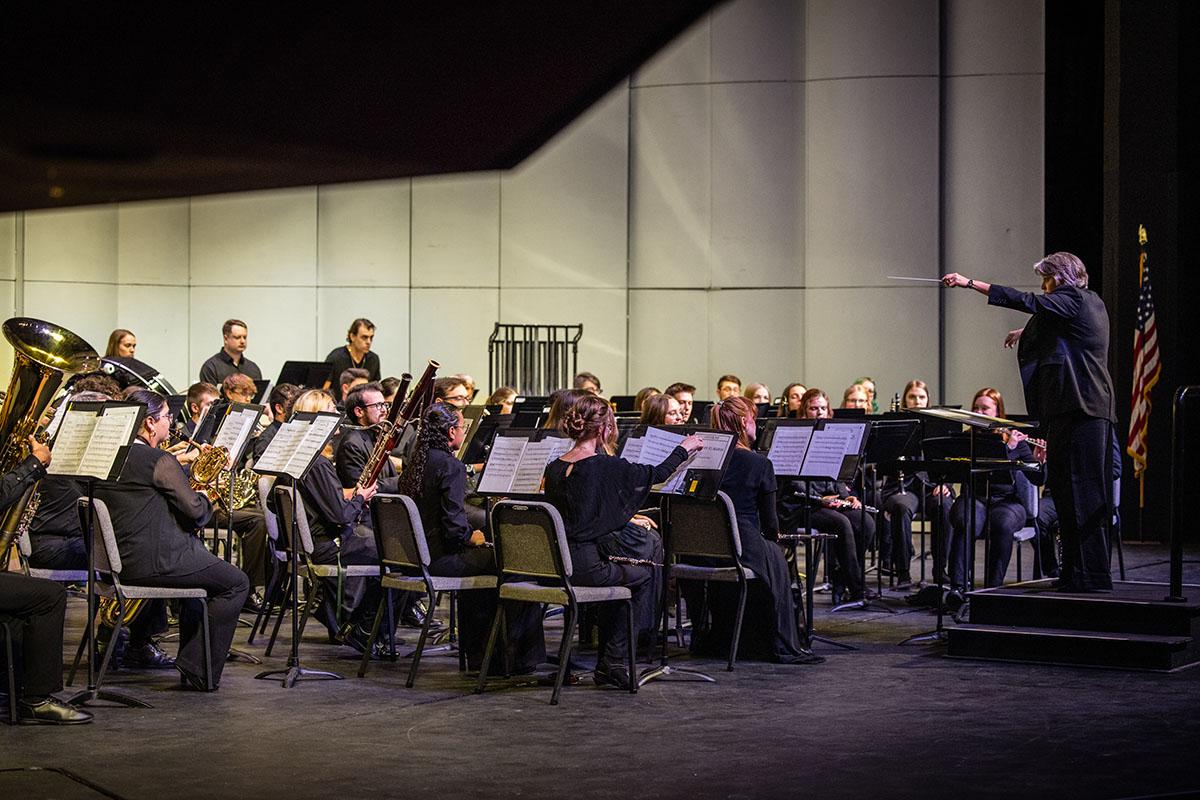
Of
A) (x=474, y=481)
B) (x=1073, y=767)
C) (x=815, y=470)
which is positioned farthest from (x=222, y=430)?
(x=1073, y=767)

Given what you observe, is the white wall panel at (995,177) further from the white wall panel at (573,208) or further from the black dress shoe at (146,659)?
the black dress shoe at (146,659)

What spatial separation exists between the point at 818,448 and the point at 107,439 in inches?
140

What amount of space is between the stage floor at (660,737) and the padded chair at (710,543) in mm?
428

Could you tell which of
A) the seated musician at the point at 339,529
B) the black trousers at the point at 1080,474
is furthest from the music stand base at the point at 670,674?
the black trousers at the point at 1080,474

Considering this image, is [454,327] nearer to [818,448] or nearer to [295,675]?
[818,448]

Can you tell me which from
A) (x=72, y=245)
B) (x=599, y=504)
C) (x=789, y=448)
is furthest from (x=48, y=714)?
(x=72, y=245)

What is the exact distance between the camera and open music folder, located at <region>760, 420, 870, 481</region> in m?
7.48

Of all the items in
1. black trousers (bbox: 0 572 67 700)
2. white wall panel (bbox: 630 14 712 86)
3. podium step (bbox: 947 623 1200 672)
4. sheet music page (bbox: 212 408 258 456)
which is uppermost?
white wall panel (bbox: 630 14 712 86)

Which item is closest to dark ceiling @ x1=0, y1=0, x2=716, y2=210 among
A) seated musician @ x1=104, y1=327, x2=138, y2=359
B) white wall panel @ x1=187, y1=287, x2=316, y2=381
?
white wall panel @ x1=187, y1=287, x2=316, y2=381

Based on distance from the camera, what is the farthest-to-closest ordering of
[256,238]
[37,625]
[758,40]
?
[256,238] < [758,40] < [37,625]

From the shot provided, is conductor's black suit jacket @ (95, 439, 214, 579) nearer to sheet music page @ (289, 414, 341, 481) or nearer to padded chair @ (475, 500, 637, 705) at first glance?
sheet music page @ (289, 414, 341, 481)

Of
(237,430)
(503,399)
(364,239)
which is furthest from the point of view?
(364,239)

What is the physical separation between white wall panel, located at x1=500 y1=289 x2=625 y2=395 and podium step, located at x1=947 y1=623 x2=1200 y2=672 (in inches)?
302

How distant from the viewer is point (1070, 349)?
22.3 feet
